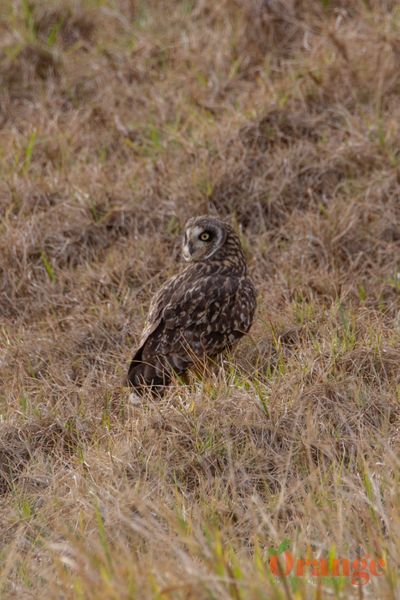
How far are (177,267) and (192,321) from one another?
118cm

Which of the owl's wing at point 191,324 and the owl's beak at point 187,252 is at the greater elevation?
the owl's beak at point 187,252

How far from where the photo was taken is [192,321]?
5.39m

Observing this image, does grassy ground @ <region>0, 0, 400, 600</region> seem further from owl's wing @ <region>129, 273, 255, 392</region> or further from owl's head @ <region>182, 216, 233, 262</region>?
owl's head @ <region>182, 216, 233, 262</region>

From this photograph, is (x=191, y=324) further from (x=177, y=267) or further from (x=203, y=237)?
(x=177, y=267)

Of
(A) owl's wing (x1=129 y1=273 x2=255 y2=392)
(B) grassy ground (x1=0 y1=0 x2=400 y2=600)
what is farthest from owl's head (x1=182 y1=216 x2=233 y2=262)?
(B) grassy ground (x1=0 y1=0 x2=400 y2=600)

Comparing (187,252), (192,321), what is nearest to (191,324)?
(192,321)

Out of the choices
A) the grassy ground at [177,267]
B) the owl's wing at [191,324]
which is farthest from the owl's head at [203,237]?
the grassy ground at [177,267]

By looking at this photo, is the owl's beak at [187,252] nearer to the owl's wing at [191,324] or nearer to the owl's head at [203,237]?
the owl's head at [203,237]

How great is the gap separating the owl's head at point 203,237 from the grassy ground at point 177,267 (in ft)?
1.61

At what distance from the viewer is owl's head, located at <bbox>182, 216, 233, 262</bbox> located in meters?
5.75

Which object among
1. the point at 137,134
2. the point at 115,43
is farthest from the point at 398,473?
the point at 115,43

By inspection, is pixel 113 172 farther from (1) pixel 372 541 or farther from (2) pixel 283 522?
(1) pixel 372 541

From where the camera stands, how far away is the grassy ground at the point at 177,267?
3.56 metres

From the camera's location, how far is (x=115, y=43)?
8.65 meters
